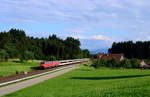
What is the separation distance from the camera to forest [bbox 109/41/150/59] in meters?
125

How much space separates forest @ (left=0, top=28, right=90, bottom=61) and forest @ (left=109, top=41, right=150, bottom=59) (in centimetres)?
1476

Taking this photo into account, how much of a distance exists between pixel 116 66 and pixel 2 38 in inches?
1660

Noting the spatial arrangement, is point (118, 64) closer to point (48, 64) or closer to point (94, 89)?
point (48, 64)

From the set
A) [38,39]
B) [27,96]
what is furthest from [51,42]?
[27,96]

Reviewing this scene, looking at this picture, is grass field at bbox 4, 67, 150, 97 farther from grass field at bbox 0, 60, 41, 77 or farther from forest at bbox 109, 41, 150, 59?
forest at bbox 109, 41, 150, 59

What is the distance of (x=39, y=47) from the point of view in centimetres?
12788

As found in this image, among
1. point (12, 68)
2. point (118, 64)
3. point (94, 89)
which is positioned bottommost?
point (94, 89)

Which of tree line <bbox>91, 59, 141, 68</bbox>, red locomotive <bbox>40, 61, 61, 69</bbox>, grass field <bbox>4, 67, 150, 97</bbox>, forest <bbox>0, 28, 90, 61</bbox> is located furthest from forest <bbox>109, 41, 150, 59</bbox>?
grass field <bbox>4, 67, 150, 97</bbox>

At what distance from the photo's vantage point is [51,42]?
5344 inches

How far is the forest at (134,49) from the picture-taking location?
125m

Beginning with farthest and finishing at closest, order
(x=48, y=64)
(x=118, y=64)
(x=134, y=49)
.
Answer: (x=134, y=49) < (x=118, y=64) < (x=48, y=64)

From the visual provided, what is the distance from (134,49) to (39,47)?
3972 cm

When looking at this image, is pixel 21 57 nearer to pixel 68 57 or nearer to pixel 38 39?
pixel 68 57

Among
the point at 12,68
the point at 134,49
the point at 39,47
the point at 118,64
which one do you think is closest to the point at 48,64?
the point at 12,68
